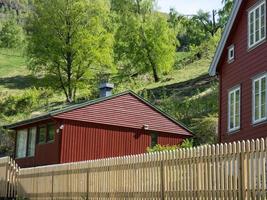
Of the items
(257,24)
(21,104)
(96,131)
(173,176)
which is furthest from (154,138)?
(21,104)

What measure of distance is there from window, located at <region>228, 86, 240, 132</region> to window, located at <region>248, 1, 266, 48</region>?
93.8 inches

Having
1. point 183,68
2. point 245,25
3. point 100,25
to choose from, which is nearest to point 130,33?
point 183,68

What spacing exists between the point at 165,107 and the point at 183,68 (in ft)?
96.3

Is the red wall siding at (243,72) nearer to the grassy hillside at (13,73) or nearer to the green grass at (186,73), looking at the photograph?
the green grass at (186,73)

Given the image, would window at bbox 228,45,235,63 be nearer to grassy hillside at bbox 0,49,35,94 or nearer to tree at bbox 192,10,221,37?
grassy hillside at bbox 0,49,35,94

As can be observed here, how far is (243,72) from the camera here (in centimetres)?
2464

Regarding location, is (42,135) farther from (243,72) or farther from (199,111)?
(243,72)

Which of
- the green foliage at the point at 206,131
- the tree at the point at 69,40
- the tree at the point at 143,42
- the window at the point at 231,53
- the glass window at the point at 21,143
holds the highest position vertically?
the tree at the point at 143,42

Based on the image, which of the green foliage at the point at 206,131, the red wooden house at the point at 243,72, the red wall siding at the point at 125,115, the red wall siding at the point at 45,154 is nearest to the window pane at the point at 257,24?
the red wooden house at the point at 243,72

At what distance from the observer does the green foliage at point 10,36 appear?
13450 centimetres

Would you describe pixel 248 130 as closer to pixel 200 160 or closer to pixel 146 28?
pixel 200 160

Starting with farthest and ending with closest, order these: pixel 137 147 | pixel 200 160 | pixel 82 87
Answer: pixel 82 87
pixel 137 147
pixel 200 160

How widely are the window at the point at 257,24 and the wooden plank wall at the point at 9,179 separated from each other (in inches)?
478

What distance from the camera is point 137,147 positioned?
125 feet
